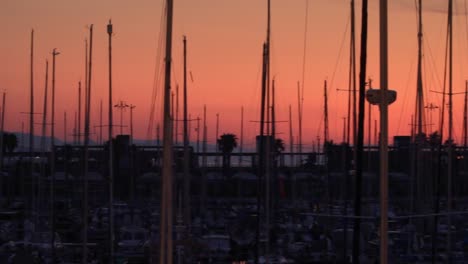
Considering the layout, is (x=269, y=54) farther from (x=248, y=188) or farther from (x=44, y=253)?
(x=248, y=188)

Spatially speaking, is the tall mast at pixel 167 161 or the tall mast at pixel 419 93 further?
the tall mast at pixel 419 93

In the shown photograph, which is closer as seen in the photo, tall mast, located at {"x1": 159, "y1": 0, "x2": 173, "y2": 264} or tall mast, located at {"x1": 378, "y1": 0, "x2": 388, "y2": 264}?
tall mast, located at {"x1": 378, "y1": 0, "x2": 388, "y2": 264}

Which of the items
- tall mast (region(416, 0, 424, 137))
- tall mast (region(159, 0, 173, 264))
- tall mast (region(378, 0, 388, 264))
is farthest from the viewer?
tall mast (region(416, 0, 424, 137))

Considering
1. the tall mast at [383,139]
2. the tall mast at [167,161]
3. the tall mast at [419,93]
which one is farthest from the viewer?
the tall mast at [419,93]

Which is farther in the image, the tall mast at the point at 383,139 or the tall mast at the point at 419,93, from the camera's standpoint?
the tall mast at the point at 419,93

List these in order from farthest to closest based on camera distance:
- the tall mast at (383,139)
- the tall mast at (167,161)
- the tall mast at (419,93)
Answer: the tall mast at (419,93) < the tall mast at (167,161) < the tall mast at (383,139)

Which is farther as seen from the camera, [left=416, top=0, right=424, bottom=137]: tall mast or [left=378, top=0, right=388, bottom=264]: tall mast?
[left=416, top=0, right=424, bottom=137]: tall mast

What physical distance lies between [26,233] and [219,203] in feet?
71.5

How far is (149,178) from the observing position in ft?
194

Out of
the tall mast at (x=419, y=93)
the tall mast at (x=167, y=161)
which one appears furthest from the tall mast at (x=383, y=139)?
the tall mast at (x=419, y=93)

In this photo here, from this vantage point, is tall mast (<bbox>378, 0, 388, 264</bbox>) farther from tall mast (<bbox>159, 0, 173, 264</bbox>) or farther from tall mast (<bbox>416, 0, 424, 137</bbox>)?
tall mast (<bbox>416, 0, 424, 137</bbox>)

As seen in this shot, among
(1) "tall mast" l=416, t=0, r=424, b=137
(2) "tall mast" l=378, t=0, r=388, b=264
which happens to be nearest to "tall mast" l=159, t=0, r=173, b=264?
(2) "tall mast" l=378, t=0, r=388, b=264

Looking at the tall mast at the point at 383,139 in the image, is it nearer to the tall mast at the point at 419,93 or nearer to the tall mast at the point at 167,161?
the tall mast at the point at 167,161

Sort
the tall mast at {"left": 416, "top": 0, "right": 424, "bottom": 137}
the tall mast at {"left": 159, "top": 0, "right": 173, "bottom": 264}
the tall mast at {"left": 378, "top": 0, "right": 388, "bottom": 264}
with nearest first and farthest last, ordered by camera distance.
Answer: the tall mast at {"left": 378, "top": 0, "right": 388, "bottom": 264} < the tall mast at {"left": 159, "top": 0, "right": 173, "bottom": 264} < the tall mast at {"left": 416, "top": 0, "right": 424, "bottom": 137}
